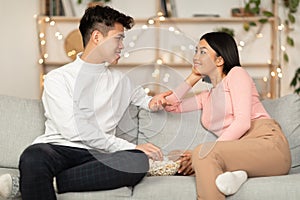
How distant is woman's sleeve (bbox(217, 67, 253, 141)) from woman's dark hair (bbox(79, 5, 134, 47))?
548mm

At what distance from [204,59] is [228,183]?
593mm

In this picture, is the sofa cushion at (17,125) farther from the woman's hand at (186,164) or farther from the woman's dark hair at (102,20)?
the woman's hand at (186,164)

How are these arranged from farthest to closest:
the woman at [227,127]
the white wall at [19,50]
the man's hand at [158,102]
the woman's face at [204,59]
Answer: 1. the white wall at [19,50]
2. the man's hand at [158,102]
3. the woman's face at [204,59]
4. the woman at [227,127]

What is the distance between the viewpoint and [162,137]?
286 centimetres

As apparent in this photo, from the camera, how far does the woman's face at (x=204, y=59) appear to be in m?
2.76

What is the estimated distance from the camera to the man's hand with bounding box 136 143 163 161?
2658mm

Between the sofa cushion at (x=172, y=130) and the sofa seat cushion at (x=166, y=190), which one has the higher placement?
the sofa cushion at (x=172, y=130)

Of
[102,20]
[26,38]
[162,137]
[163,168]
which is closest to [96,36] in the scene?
[102,20]

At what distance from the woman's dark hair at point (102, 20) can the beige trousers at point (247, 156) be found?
2.12 ft

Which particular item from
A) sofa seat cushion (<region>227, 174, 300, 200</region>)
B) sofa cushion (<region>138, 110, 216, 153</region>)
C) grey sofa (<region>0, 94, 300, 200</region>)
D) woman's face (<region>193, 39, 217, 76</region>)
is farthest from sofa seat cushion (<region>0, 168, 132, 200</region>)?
woman's face (<region>193, 39, 217, 76</region>)

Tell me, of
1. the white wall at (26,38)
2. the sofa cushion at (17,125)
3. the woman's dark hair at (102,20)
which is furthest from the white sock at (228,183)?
the white wall at (26,38)

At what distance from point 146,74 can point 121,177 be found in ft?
1.51

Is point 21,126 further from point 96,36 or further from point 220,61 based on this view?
point 220,61

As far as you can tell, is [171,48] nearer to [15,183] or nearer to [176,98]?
[176,98]
